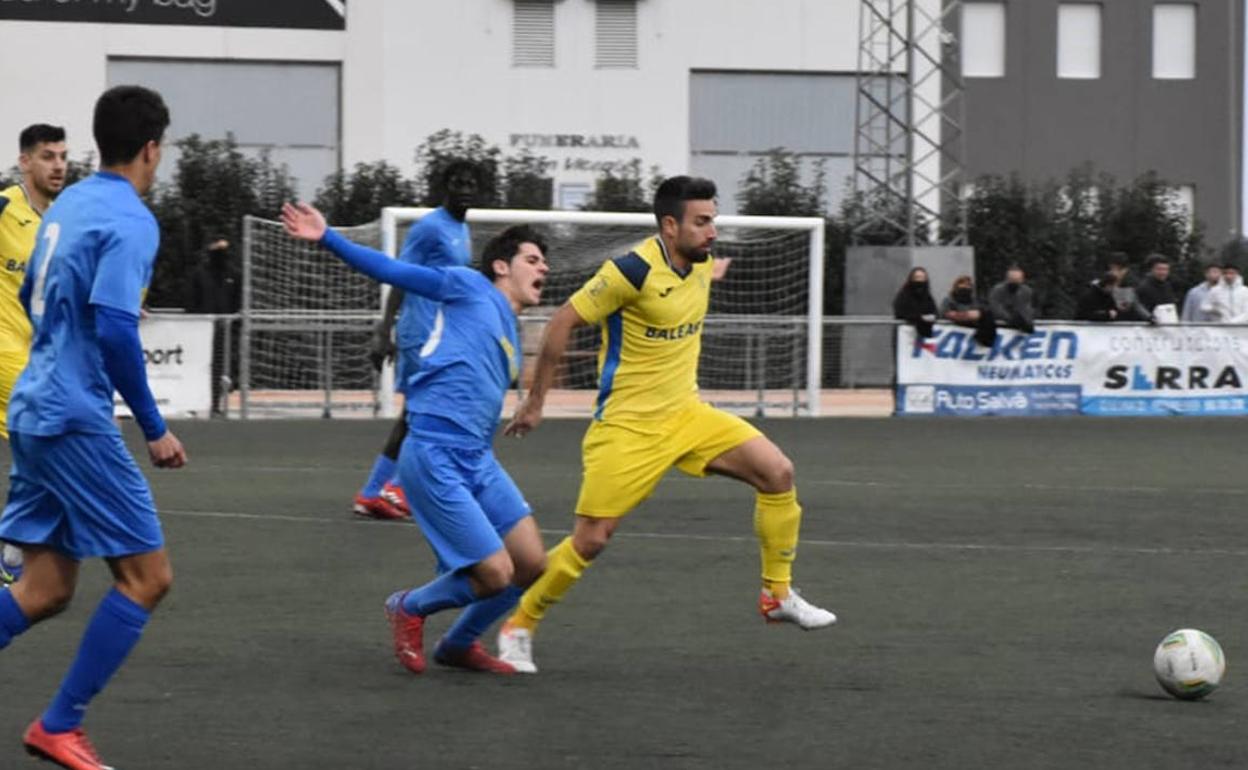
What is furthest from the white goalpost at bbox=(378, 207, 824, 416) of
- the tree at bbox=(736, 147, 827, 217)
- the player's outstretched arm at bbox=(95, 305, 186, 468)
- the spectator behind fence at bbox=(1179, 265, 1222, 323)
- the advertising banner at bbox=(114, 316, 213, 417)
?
the player's outstretched arm at bbox=(95, 305, 186, 468)

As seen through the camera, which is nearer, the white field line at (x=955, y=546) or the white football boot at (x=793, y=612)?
the white football boot at (x=793, y=612)

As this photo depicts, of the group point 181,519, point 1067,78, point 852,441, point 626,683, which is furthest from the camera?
point 1067,78

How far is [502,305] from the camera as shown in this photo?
878cm

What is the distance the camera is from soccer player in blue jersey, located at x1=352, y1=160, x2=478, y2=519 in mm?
12688

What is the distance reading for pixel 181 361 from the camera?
82.6 feet

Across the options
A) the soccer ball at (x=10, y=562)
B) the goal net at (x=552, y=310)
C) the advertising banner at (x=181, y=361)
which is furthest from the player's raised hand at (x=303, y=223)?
the advertising banner at (x=181, y=361)

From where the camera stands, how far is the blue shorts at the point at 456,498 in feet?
27.6

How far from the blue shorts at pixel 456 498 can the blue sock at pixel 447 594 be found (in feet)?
0.15

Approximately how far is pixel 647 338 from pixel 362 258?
158cm

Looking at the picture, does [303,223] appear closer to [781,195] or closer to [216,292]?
[216,292]

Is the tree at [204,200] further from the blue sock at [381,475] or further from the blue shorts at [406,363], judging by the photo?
the blue shorts at [406,363]

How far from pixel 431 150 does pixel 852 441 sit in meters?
14.2

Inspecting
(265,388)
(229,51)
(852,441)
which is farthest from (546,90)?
(852,441)

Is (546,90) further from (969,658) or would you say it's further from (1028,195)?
(969,658)
